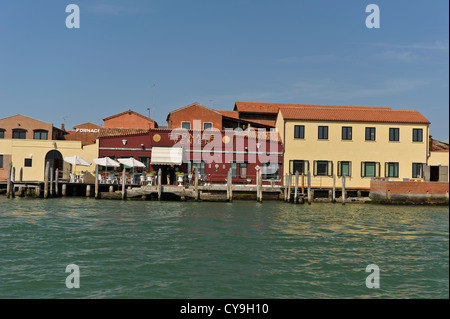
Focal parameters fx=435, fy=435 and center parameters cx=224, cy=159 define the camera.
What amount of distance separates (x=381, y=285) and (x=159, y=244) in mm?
6972

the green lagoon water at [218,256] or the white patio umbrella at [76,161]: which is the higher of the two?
the white patio umbrella at [76,161]

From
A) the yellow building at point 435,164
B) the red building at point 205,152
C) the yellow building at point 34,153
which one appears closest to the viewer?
the yellow building at point 435,164

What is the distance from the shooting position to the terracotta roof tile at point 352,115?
36.9m

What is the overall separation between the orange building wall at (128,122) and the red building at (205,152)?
11.7 m

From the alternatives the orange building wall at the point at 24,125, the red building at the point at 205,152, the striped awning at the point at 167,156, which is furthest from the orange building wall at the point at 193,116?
the orange building wall at the point at 24,125

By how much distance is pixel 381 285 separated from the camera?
980 cm

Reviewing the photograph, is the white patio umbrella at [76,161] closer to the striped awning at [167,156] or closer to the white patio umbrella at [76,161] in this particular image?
the white patio umbrella at [76,161]

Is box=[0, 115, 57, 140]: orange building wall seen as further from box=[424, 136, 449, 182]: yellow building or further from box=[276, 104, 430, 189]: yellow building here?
box=[424, 136, 449, 182]: yellow building

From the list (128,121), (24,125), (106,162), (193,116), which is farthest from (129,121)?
(106,162)

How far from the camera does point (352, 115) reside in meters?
37.6

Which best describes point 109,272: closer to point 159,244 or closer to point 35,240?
point 159,244

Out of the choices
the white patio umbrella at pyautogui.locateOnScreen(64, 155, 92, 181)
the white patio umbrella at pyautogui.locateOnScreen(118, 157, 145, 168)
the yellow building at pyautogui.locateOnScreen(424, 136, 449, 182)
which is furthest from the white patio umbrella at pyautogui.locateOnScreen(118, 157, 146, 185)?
the yellow building at pyautogui.locateOnScreen(424, 136, 449, 182)

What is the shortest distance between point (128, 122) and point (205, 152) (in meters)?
15.3
